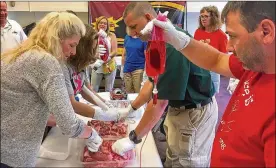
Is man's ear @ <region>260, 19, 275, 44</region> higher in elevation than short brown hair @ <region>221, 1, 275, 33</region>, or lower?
lower

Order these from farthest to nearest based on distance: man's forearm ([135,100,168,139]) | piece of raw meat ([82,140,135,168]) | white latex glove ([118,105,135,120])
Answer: white latex glove ([118,105,135,120]), man's forearm ([135,100,168,139]), piece of raw meat ([82,140,135,168])

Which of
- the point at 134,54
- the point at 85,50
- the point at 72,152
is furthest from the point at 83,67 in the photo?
the point at 134,54

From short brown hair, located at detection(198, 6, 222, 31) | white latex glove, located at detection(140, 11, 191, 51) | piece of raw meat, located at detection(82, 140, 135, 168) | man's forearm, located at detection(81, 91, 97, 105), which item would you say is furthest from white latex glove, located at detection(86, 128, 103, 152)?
short brown hair, located at detection(198, 6, 222, 31)

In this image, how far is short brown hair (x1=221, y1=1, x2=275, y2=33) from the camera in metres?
0.79

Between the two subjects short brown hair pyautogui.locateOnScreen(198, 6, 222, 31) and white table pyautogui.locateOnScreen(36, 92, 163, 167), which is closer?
white table pyautogui.locateOnScreen(36, 92, 163, 167)

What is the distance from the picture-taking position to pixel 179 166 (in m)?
1.78

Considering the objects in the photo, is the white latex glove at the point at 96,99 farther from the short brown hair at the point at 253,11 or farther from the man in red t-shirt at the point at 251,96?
the short brown hair at the point at 253,11

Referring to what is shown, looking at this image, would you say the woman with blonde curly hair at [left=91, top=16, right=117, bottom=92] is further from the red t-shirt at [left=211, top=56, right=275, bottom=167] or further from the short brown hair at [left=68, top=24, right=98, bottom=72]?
the red t-shirt at [left=211, top=56, right=275, bottom=167]

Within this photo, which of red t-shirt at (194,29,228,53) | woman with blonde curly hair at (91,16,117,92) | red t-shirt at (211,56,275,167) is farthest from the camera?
woman with blonde curly hair at (91,16,117,92)

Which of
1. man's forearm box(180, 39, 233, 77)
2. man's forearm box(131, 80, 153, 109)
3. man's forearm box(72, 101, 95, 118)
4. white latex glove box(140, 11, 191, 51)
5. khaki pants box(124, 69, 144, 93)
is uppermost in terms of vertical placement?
white latex glove box(140, 11, 191, 51)

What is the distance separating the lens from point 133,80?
3480mm

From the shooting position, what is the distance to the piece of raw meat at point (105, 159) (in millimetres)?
1340

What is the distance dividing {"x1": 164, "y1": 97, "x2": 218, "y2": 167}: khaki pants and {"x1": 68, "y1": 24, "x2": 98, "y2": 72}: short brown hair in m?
0.58

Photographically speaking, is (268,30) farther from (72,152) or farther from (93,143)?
(72,152)
